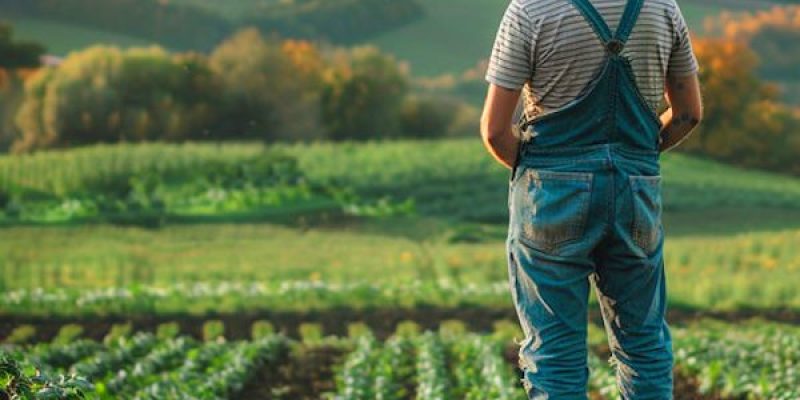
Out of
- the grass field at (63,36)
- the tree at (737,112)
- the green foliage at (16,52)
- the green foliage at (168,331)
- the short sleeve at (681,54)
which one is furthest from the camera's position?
the grass field at (63,36)

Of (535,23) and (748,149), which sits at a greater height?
(535,23)

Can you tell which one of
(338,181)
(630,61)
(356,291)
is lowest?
(356,291)

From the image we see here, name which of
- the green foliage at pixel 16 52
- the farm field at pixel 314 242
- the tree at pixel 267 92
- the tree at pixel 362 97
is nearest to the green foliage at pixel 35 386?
the farm field at pixel 314 242

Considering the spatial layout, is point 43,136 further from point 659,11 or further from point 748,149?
point 659,11

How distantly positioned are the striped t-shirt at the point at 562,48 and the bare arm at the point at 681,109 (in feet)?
0.76

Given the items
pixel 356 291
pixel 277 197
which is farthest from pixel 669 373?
pixel 277 197

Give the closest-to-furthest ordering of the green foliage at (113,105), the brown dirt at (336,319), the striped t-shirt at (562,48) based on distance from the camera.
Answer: the striped t-shirt at (562,48), the brown dirt at (336,319), the green foliage at (113,105)

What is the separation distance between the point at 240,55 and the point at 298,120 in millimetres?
788

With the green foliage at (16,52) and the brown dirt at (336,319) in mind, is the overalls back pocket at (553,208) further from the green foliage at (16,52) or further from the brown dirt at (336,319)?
the green foliage at (16,52)

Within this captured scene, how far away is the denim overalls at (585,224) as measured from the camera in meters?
4.25

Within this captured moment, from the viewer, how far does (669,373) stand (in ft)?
14.5

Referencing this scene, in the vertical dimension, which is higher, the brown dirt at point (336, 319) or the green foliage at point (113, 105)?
the green foliage at point (113, 105)

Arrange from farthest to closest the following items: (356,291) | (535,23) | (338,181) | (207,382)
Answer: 1. (338,181)
2. (356,291)
3. (207,382)
4. (535,23)

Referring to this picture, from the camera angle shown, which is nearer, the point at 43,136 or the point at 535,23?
the point at 535,23
